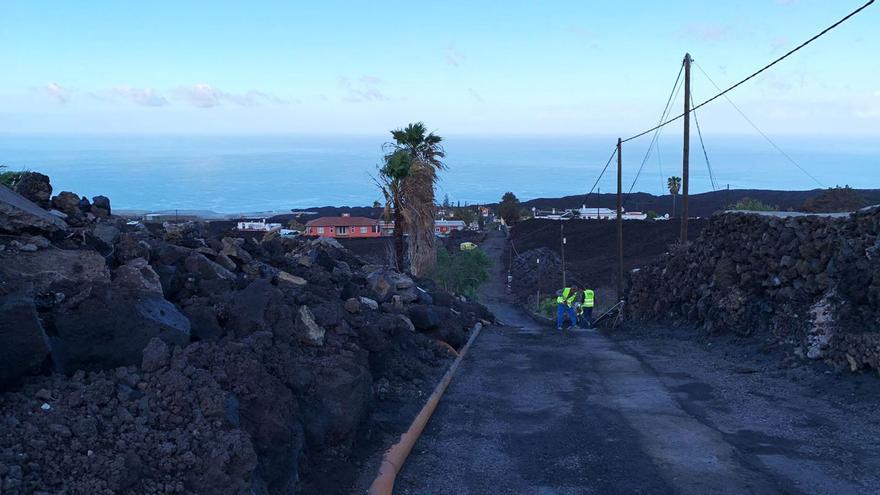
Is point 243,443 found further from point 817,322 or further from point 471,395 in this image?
point 817,322

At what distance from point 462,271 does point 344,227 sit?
187ft

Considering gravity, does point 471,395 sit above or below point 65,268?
below

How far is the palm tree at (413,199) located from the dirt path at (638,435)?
A: 53.4 ft

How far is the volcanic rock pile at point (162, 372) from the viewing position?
422cm

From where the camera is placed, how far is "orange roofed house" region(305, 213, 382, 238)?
9900 cm

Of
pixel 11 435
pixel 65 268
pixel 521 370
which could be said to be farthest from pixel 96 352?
pixel 521 370

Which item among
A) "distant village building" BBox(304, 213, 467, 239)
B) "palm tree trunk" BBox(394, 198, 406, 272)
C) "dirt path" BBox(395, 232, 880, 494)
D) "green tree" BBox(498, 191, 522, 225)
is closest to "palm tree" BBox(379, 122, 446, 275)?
"palm tree trunk" BBox(394, 198, 406, 272)

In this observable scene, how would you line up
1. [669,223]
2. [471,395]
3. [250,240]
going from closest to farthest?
[471,395] → [250,240] → [669,223]

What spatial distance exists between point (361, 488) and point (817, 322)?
27.8 feet

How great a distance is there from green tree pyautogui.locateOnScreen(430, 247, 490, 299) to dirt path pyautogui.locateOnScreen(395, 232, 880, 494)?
114 ft

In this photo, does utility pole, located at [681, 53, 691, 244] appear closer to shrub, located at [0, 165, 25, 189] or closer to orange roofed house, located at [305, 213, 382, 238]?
shrub, located at [0, 165, 25, 189]

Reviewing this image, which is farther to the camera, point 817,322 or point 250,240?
point 250,240

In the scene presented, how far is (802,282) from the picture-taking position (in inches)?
498

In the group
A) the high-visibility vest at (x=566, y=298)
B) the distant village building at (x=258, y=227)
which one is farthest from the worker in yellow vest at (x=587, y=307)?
the distant village building at (x=258, y=227)
